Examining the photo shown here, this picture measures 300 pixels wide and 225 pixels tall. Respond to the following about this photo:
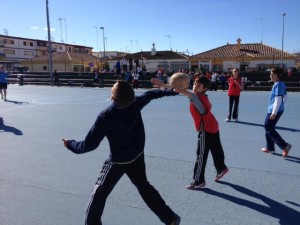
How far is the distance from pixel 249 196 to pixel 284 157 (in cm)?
205

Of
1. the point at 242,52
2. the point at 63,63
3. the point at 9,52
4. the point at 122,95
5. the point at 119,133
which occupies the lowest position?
the point at 119,133

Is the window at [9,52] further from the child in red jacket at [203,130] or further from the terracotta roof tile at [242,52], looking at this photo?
the child in red jacket at [203,130]

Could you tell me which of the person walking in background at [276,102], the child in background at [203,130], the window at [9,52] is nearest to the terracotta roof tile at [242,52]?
the person walking in background at [276,102]

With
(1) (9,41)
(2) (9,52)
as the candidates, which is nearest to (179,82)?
(2) (9,52)

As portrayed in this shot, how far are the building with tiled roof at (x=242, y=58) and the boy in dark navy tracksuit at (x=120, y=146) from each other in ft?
108

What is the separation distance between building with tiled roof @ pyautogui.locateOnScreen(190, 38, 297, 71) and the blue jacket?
32.8 m

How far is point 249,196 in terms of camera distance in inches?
164

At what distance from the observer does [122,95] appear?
2.81 meters

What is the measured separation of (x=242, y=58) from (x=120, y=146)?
37448 mm

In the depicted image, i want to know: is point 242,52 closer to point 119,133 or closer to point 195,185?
point 195,185

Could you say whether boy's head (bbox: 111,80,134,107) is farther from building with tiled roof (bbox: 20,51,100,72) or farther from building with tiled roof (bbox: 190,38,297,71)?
building with tiled roof (bbox: 20,51,100,72)

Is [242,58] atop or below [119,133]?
atop

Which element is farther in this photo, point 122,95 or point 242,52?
point 242,52

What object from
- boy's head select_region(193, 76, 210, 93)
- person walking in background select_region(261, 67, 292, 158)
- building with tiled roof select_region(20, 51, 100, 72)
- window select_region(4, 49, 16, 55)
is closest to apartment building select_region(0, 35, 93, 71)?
window select_region(4, 49, 16, 55)
